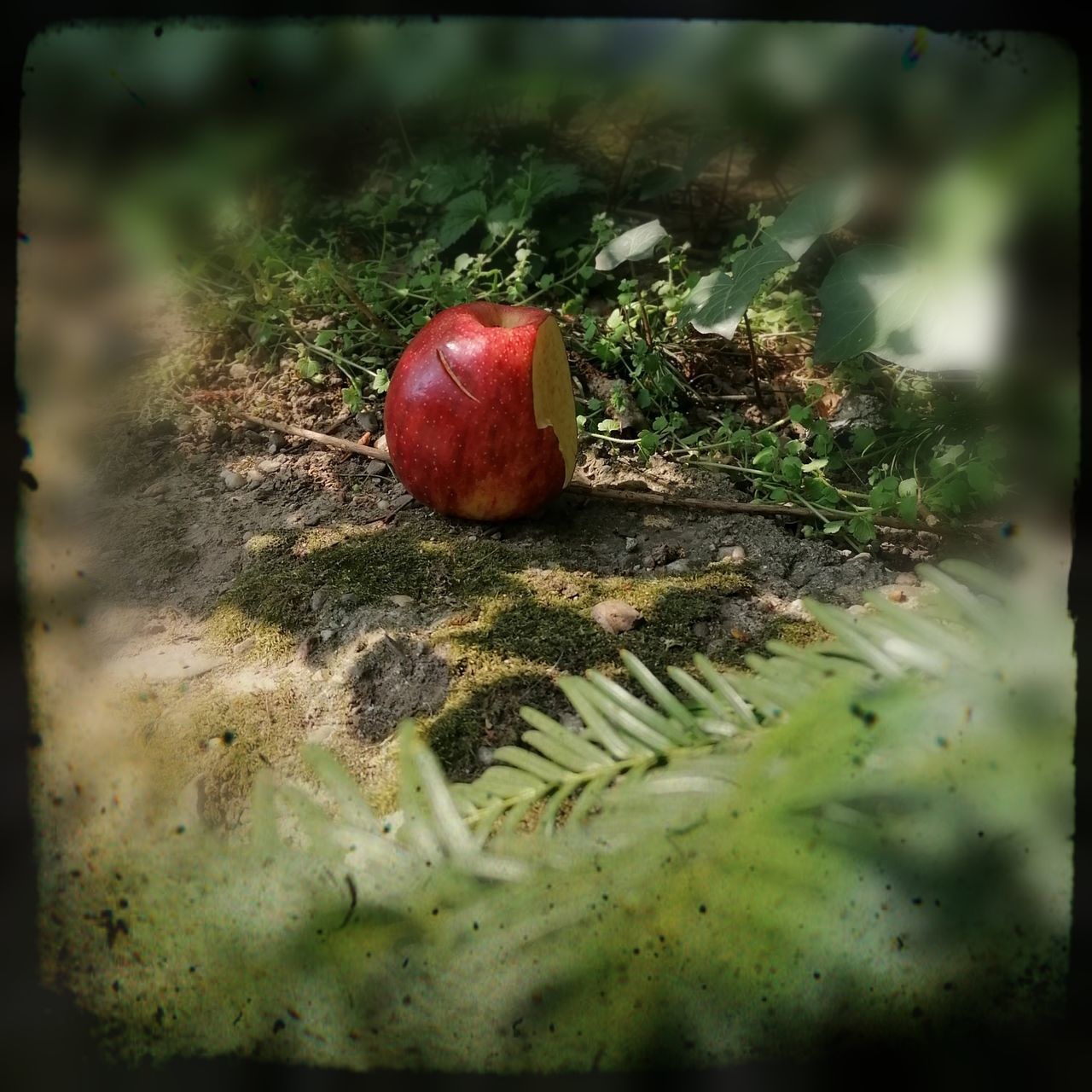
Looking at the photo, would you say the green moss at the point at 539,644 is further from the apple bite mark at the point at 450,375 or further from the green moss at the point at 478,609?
the apple bite mark at the point at 450,375

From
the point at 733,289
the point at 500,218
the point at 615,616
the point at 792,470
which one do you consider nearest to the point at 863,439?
the point at 792,470

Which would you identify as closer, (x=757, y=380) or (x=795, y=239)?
(x=795, y=239)

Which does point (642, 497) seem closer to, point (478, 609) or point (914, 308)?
point (478, 609)

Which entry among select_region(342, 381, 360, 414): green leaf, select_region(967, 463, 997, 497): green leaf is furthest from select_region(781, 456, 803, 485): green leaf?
select_region(342, 381, 360, 414): green leaf

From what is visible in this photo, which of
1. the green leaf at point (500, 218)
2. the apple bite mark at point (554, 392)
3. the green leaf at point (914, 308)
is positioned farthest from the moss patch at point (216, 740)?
the green leaf at point (500, 218)

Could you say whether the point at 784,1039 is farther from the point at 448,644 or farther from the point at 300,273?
the point at 300,273

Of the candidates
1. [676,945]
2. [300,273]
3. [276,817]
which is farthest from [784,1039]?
[300,273]
